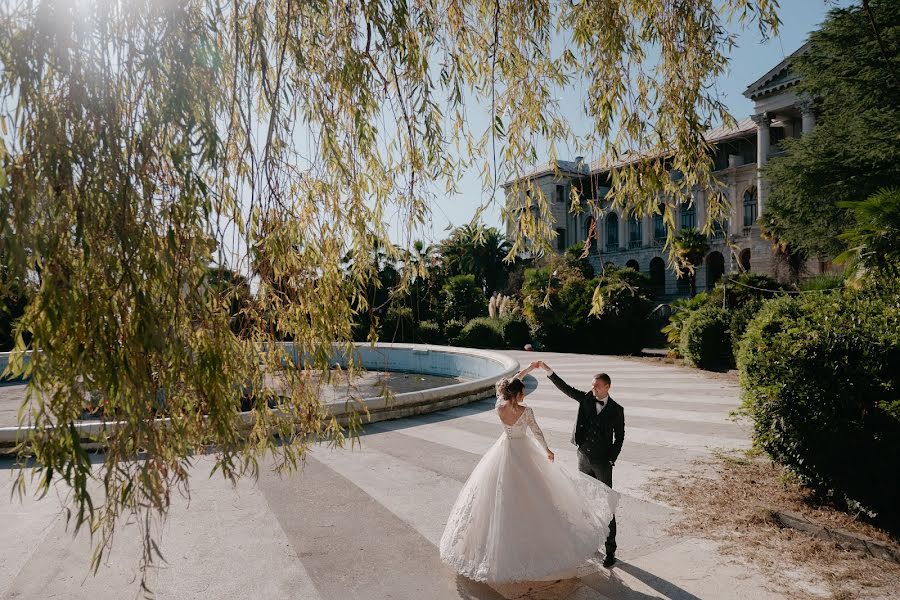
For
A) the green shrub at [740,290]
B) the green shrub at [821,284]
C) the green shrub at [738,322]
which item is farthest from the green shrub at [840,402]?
the green shrub at [740,290]

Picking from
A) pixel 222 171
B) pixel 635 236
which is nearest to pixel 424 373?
pixel 222 171

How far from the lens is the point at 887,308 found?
579 cm

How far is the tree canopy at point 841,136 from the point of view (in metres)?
20.4

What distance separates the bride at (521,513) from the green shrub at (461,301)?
27.3m

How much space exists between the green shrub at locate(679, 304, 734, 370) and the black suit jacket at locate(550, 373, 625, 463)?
14.0m

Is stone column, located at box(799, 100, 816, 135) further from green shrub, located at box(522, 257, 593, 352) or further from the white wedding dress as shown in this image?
the white wedding dress

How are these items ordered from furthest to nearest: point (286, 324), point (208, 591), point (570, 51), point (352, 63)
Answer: point (570, 51)
point (208, 591)
point (286, 324)
point (352, 63)

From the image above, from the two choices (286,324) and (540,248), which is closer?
(286,324)

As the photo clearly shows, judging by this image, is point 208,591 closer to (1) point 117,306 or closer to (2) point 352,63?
(1) point 117,306

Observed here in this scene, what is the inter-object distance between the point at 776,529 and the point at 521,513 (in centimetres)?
265

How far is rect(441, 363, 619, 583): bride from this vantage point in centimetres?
434

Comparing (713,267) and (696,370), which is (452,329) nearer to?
(696,370)

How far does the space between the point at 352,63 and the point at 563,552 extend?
3.74m

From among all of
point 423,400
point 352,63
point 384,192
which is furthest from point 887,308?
point 423,400
